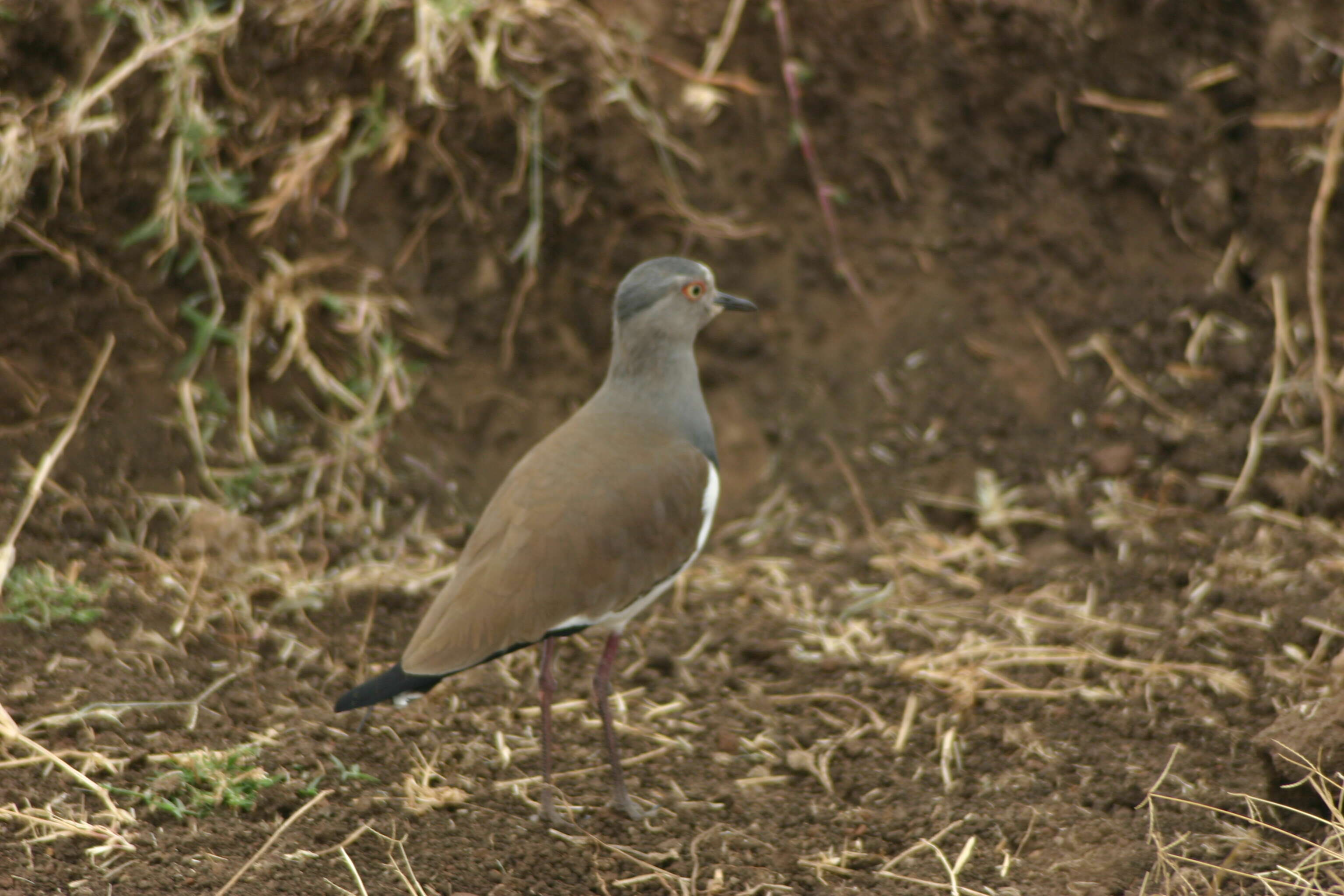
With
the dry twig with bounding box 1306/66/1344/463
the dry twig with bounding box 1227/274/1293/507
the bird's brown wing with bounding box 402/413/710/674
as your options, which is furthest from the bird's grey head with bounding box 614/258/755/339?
the dry twig with bounding box 1306/66/1344/463

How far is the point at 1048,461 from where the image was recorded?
16.8 feet

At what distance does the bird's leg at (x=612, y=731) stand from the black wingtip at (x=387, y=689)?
0.55m

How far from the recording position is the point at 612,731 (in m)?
3.49

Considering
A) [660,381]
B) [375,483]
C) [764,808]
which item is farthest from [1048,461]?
[375,483]

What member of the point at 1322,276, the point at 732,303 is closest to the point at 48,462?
the point at 732,303

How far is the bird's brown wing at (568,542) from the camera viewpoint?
10.7 feet

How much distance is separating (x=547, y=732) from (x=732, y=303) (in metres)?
1.48

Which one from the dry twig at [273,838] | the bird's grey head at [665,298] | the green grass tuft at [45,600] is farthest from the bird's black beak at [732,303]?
the green grass tuft at [45,600]

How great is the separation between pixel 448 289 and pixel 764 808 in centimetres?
243

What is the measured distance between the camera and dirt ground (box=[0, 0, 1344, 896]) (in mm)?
3320

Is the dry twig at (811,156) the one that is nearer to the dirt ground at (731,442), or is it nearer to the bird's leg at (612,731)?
the dirt ground at (731,442)

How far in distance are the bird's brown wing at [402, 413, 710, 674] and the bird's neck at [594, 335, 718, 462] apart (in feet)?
0.38

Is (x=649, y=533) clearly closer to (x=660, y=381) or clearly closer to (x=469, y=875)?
(x=660, y=381)

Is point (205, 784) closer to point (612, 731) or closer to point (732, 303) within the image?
point (612, 731)
